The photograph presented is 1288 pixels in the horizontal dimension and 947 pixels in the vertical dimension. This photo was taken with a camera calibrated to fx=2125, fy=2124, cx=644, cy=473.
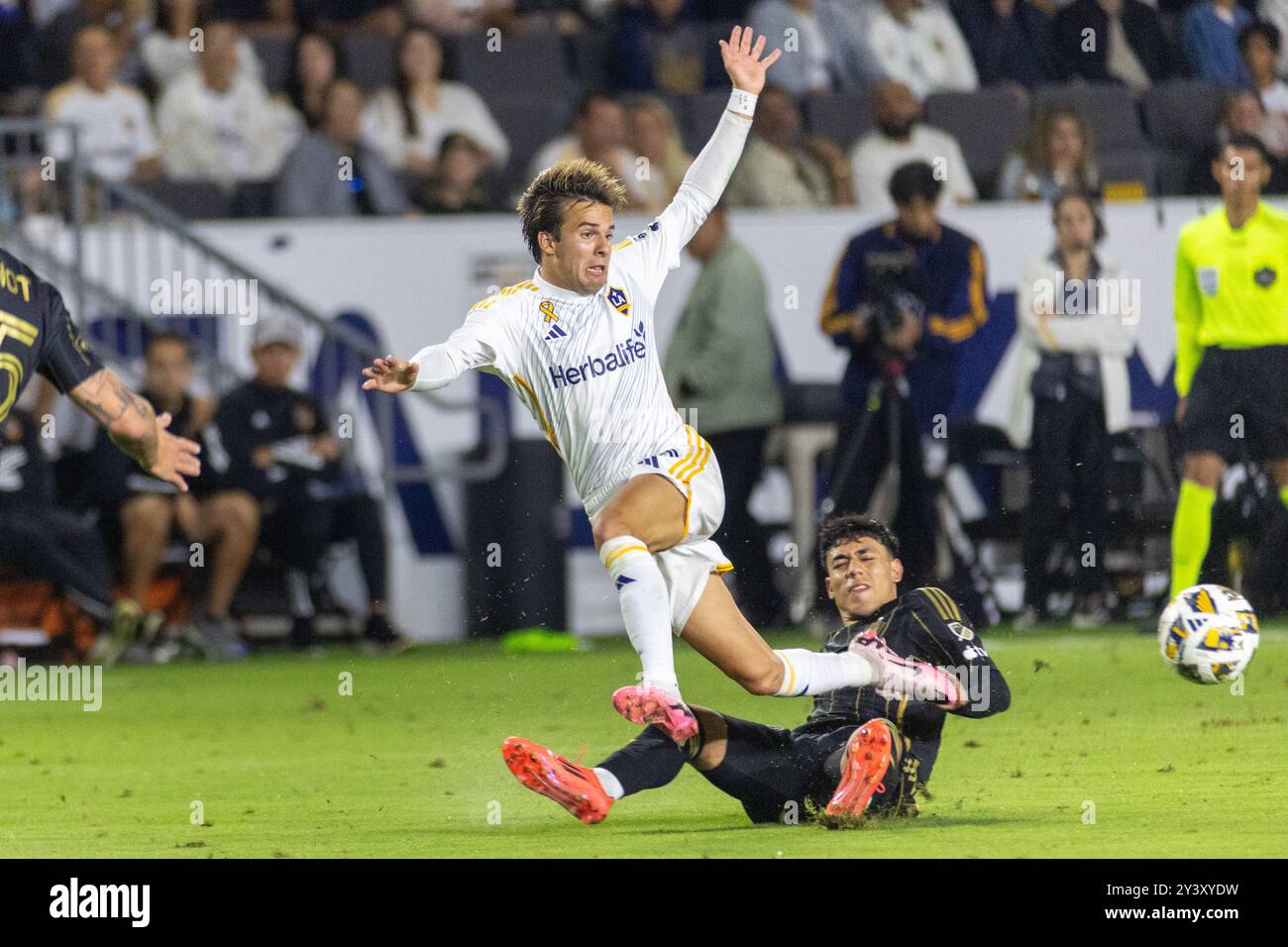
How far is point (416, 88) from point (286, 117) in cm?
89

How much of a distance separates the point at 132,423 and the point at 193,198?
779 centimetres

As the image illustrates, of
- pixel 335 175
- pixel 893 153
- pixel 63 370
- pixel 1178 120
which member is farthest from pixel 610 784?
pixel 1178 120

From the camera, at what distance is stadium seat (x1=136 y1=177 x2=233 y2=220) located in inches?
539

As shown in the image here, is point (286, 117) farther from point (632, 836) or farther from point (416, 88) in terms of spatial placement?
point (632, 836)

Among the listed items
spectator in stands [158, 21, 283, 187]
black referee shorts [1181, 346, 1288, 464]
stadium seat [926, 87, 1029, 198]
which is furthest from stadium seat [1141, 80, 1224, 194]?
spectator in stands [158, 21, 283, 187]

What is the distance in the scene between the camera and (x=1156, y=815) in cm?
628

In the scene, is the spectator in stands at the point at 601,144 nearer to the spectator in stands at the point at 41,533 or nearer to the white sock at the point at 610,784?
the spectator in stands at the point at 41,533

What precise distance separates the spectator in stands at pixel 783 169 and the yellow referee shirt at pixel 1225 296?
2.60 m

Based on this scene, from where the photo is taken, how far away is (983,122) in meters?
13.6

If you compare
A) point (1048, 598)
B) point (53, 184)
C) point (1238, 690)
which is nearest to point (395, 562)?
point (53, 184)

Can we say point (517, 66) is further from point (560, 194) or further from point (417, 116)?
point (560, 194)

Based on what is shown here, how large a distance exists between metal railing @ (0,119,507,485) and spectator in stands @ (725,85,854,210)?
209 cm

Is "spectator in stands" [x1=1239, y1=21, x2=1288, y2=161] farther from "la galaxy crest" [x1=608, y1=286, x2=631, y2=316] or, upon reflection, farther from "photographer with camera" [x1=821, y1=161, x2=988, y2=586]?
"la galaxy crest" [x1=608, y1=286, x2=631, y2=316]
